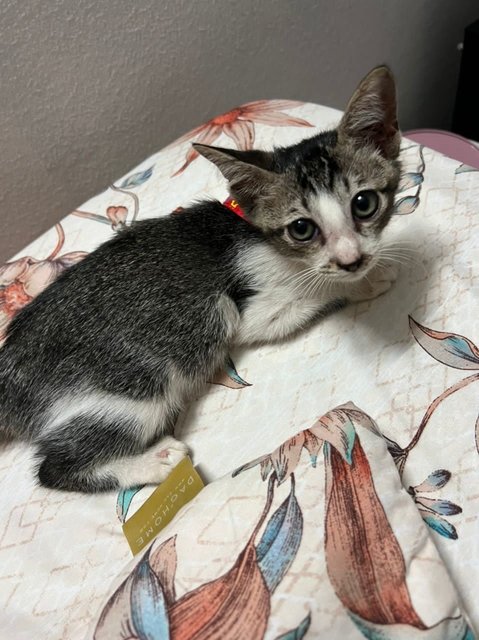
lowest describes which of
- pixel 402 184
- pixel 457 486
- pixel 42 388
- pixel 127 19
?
pixel 457 486

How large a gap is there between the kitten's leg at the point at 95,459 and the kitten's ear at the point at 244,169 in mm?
470

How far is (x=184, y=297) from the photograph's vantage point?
1.02 meters

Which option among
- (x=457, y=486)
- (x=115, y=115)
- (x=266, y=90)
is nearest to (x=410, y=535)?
(x=457, y=486)

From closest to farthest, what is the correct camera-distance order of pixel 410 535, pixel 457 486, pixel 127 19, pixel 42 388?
1. pixel 410 535
2. pixel 457 486
3. pixel 42 388
4. pixel 127 19

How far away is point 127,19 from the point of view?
1.40 m

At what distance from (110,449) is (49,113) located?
970mm

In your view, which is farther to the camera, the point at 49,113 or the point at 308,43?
the point at 308,43

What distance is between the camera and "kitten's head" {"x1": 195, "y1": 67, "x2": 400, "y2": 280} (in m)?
0.86

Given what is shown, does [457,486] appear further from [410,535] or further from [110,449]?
[110,449]

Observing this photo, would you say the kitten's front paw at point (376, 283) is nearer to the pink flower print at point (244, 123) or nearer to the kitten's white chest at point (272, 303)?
the kitten's white chest at point (272, 303)

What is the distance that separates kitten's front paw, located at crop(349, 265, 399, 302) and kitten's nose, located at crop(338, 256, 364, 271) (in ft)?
0.76

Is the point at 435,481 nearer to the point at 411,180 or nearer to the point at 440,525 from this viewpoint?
the point at 440,525

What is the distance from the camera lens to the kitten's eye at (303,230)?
2.96ft

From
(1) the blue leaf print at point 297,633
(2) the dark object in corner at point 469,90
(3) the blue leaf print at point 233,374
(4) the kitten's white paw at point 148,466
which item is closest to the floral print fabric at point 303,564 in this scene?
(1) the blue leaf print at point 297,633
